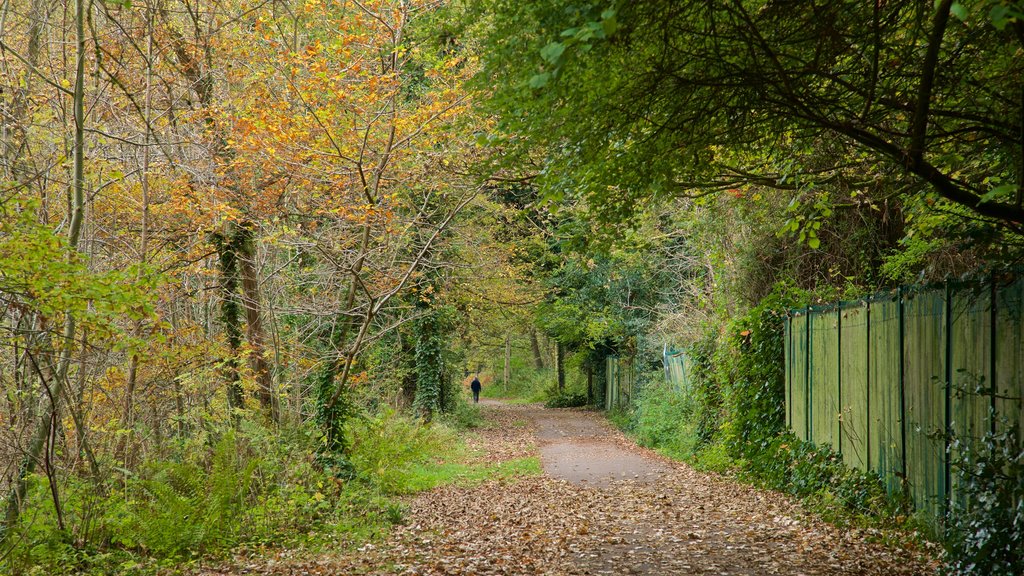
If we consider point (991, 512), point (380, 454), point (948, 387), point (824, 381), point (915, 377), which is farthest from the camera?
point (380, 454)

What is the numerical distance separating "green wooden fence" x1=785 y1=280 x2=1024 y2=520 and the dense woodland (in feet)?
1.12

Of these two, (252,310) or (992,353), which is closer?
(992,353)

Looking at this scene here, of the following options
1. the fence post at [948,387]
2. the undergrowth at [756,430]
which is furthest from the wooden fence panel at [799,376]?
the fence post at [948,387]

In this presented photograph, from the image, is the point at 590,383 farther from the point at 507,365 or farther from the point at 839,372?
the point at 839,372

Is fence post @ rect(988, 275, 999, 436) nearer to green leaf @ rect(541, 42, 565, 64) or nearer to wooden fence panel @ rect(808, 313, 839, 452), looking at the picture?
green leaf @ rect(541, 42, 565, 64)

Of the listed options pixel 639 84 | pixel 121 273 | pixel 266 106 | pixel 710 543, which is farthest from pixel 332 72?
pixel 710 543

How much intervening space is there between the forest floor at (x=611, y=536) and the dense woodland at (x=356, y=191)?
0.80 m

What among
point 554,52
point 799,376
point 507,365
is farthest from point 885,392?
point 507,365

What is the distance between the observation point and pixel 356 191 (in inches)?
498

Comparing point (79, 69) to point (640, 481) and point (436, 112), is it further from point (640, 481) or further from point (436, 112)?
point (640, 481)

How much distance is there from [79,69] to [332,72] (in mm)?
4118

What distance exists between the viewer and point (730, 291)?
51.9 ft

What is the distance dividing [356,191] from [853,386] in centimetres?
773

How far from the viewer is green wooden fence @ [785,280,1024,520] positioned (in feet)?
18.2
